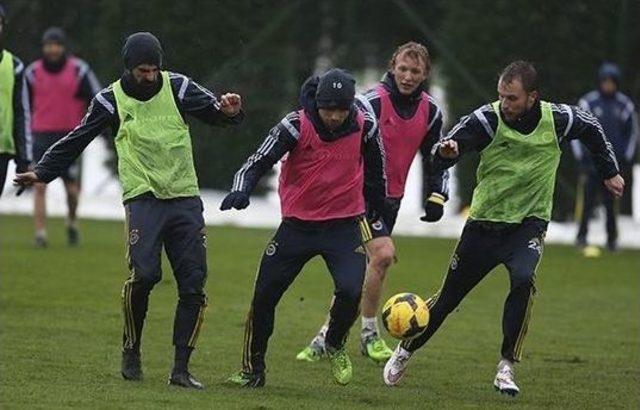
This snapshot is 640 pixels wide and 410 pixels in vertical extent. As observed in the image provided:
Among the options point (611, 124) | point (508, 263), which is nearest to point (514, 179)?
point (508, 263)

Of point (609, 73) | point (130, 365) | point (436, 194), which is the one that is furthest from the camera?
point (609, 73)

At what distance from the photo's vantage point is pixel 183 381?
959cm

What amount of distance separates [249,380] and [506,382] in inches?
60.1

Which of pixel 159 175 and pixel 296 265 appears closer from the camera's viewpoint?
pixel 159 175

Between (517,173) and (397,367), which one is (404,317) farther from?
(517,173)

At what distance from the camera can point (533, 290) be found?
9.93 meters

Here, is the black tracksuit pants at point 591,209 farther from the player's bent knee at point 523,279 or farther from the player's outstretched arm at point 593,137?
the player's bent knee at point 523,279

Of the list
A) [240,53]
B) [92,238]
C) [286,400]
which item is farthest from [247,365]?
[240,53]

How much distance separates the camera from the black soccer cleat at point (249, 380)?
9820 mm

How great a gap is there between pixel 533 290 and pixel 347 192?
1.26 meters

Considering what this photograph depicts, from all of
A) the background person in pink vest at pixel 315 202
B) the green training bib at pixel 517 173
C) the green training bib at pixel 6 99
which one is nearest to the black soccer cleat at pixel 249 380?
the background person in pink vest at pixel 315 202

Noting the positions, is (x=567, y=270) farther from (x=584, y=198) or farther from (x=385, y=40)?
(x=385, y=40)

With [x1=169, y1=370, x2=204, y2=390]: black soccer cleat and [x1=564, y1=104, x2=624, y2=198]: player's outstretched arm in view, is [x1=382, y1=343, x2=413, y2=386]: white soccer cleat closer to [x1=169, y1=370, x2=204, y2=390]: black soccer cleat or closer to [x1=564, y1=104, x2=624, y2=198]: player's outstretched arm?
[x1=169, y1=370, x2=204, y2=390]: black soccer cleat

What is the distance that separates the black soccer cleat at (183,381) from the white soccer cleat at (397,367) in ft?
4.28
